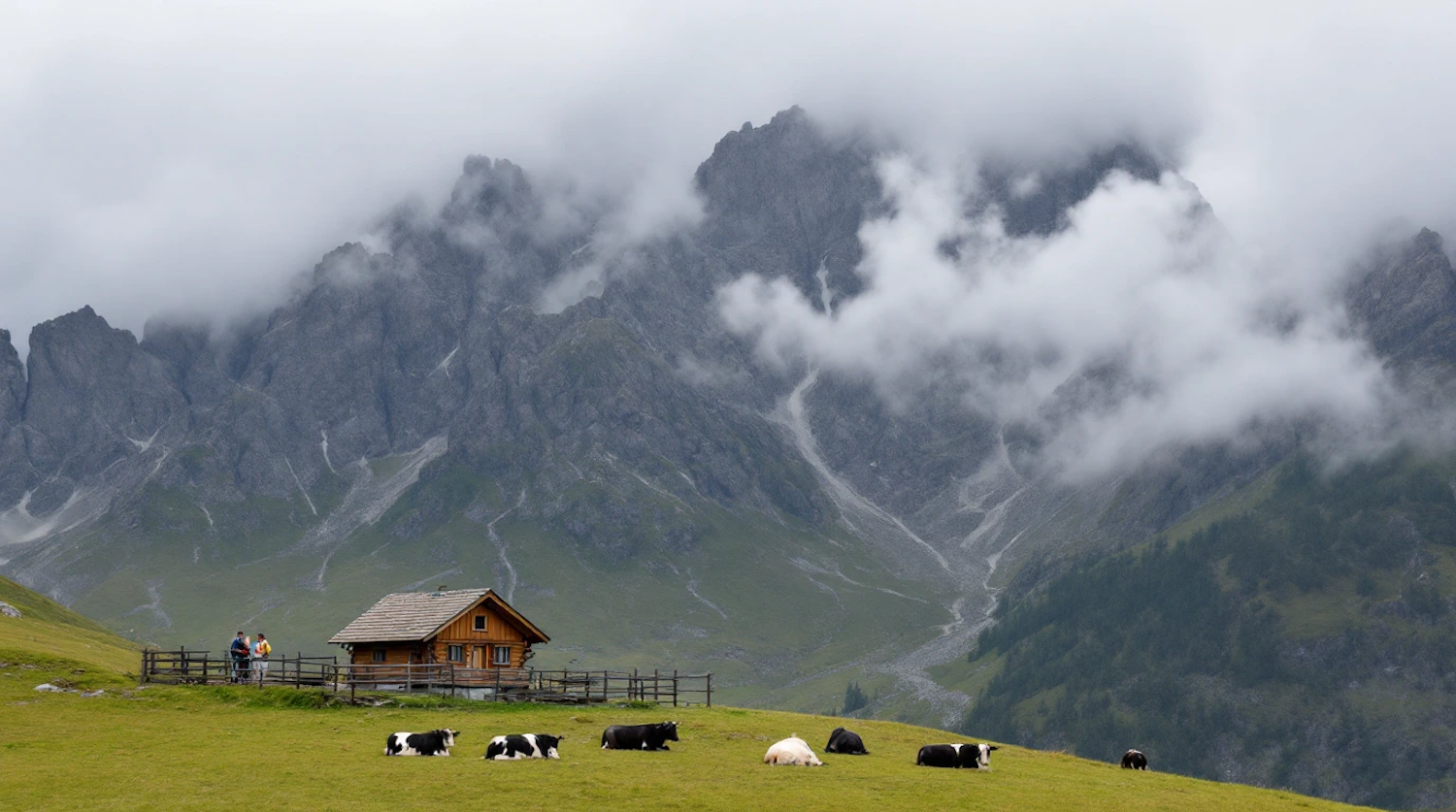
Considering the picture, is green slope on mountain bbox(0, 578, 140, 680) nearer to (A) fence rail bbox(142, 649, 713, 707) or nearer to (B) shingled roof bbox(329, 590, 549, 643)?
(A) fence rail bbox(142, 649, 713, 707)

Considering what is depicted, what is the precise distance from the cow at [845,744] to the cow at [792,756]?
5.69 m

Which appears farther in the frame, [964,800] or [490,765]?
[490,765]

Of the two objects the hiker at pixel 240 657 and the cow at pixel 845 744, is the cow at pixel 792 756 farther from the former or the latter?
the hiker at pixel 240 657

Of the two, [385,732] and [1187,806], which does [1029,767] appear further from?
[385,732]

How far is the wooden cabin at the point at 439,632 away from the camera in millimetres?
82875

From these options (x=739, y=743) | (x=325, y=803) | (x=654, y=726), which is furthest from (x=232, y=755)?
(x=739, y=743)

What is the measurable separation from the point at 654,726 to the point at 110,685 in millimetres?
34456

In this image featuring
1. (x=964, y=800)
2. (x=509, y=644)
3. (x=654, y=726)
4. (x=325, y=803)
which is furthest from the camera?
(x=509, y=644)

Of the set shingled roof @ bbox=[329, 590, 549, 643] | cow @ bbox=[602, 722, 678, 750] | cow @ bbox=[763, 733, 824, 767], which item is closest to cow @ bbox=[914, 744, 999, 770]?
cow @ bbox=[763, 733, 824, 767]

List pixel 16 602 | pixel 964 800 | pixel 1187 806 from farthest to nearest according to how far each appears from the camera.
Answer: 1. pixel 16 602
2. pixel 1187 806
3. pixel 964 800

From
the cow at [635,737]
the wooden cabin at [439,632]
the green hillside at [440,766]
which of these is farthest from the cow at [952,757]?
the wooden cabin at [439,632]

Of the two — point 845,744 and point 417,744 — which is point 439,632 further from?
point 845,744

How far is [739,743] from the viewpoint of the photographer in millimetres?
61094

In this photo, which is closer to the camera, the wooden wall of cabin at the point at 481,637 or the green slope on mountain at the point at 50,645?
the green slope on mountain at the point at 50,645
